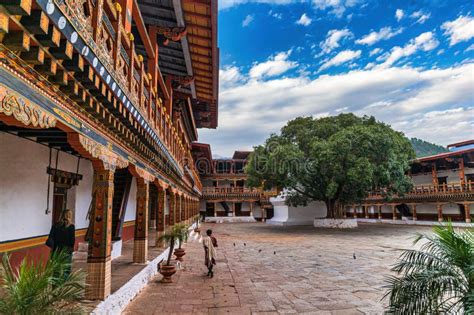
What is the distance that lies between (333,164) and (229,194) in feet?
67.3

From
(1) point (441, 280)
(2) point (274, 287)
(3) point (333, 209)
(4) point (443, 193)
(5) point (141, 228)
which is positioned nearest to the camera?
(1) point (441, 280)

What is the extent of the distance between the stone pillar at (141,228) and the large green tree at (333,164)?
15.6 meters

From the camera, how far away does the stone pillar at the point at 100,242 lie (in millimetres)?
5070

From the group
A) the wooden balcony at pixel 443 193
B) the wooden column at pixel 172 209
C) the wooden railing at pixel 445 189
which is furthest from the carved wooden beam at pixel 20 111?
the wooden railing at pixel 445 189

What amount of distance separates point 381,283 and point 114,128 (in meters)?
7.31

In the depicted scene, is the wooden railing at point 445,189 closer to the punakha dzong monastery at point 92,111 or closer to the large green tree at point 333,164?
the large green tree at point 333,164

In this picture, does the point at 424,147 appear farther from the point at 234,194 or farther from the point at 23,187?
the point at 23,187

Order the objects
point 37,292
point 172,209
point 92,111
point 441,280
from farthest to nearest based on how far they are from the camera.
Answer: point 172,209
point 92,111
point 441,280
point 37,292

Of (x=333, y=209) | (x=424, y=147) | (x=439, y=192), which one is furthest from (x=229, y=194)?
(x=424, y=147)

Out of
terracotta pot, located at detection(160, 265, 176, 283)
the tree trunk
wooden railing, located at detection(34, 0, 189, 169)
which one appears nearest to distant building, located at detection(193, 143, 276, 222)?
the tree trunk

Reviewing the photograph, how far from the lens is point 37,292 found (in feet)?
8.45

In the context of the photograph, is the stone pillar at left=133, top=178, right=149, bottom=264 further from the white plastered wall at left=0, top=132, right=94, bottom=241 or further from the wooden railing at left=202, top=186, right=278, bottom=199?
the wooden railing at left=202, top=186, right=278, bottom=199

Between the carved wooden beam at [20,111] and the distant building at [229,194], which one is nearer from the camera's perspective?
the carved wooden beam at [20,111]

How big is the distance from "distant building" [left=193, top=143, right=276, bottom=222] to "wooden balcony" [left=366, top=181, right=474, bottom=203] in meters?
Answer: 14.9
